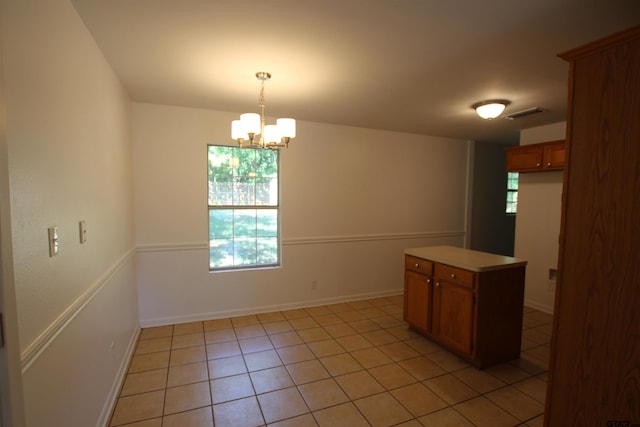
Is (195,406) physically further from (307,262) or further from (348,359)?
(307,262)

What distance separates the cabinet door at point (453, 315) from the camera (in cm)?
252

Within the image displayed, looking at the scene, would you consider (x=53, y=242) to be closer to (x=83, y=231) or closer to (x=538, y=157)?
(x=83, y=231)

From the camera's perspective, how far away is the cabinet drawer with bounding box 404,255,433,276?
9.57 feet

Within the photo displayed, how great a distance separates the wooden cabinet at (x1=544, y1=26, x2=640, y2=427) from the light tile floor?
0.78 m

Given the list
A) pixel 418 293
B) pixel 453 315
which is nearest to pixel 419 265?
pixel 418 293

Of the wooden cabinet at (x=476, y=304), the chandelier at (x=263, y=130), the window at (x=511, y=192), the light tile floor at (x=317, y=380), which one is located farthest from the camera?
the window at (x=511, y=192)

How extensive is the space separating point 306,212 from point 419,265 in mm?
1574

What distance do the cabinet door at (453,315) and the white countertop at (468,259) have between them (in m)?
0.20

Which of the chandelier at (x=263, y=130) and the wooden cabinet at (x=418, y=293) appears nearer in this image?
the chandelier at (x=263, y=130)

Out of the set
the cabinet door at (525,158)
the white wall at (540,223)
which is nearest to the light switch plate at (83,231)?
the cabinet door at (525,158)

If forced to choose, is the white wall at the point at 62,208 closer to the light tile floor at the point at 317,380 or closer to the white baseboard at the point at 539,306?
the light tile floor at the point at 317,380

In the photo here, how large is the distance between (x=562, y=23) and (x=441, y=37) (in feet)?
2.05

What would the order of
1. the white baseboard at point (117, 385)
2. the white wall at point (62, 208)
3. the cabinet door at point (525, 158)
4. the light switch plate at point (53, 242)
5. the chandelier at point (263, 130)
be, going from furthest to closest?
the cabinet door at point (525, 158) → the chandelier at point (263, 130) → the white baseboard at point (117, 385) → the light switch plate at point (53, 242) → the white wall at point (62, 208)

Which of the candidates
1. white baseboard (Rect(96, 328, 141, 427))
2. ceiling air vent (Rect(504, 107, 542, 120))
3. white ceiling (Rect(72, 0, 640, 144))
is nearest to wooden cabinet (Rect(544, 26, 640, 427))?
white ceiling (Rect(72, 0, 640, 144))
